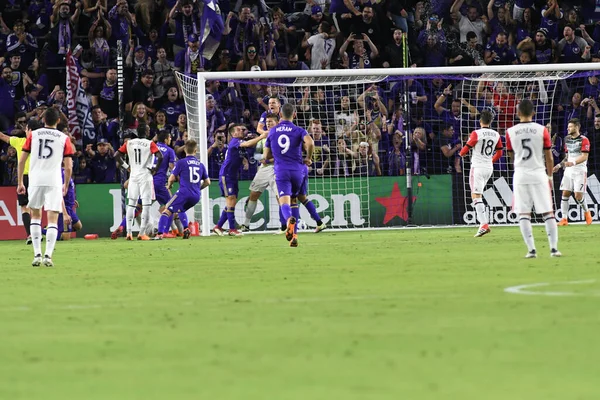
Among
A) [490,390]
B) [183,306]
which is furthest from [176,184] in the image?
[490,390]

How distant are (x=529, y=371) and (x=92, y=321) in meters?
3.65

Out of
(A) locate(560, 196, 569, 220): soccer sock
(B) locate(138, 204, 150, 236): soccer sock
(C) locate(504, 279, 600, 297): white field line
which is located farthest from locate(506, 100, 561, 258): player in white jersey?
(A) locate(560, 196, 569, 220): soccer sock

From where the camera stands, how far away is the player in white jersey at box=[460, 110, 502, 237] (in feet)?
69.0

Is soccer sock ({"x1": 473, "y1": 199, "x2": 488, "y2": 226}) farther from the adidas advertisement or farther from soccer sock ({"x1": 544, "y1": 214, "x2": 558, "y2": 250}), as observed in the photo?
soccer sock ({"x1": 544, "y1": 214, "x2": 558, "y2": 250})

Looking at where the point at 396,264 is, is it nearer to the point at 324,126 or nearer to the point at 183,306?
the point at 183,306

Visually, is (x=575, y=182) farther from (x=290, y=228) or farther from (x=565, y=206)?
(x=290, y=228)

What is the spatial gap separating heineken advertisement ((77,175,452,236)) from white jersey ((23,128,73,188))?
38.9 feet

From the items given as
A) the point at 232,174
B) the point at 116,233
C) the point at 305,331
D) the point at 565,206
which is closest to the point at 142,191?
the point at 116,233

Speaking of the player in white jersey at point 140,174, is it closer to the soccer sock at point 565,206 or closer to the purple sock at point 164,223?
the purple sock at point 164,223

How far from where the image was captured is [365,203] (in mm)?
26672

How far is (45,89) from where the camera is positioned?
27.5 meters

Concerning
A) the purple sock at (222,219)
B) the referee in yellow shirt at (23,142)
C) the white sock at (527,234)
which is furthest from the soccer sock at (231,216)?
the white sock at (527,234)

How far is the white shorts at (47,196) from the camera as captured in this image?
1464 cm

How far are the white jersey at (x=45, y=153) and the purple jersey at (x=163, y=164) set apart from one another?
923cm
